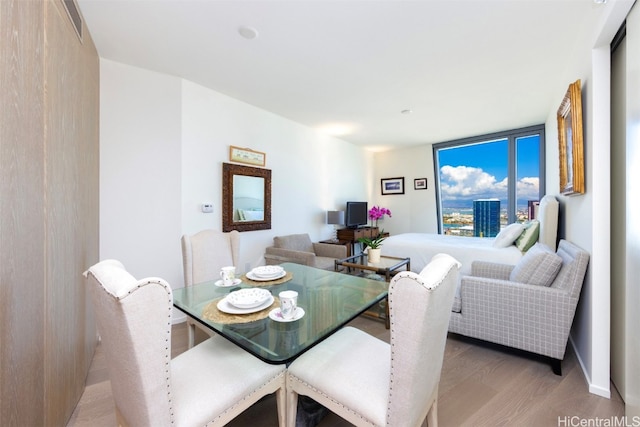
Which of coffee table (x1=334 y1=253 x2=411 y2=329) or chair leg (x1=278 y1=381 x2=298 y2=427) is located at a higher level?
coffee table (x1=334 y1=253 x2=411 y2=329)

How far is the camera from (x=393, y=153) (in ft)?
20.1

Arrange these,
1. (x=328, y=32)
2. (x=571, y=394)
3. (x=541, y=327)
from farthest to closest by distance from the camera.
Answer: (x=328, y=32)
(x=541, y=327)
(x=571, y=394)

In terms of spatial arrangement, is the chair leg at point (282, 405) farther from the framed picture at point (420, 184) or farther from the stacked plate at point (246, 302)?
the framed picture at point (420, 184)

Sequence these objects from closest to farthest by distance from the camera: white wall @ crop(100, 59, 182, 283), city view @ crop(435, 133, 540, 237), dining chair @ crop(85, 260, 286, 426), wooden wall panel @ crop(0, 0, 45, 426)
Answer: dining chair @ crop(85, 260, 286, 426), wooden wall panel @ crop(0, 0, 45, 426), white wall @ crop(100, 59, 182, 283), city view @ crop(435, 133, 540, 237)

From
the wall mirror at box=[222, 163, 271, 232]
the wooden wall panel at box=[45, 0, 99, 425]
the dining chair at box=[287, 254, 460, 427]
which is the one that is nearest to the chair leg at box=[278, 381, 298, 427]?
the dining chair at box=[287, 254, 460, 427]

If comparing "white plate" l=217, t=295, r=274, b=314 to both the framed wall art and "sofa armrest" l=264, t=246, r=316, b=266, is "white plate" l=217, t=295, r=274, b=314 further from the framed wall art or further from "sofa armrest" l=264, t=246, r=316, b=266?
the framed wall art

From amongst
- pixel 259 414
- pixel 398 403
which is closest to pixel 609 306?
pixel 398 403

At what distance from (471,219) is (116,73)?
5.88m

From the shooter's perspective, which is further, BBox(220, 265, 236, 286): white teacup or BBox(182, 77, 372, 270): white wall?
BBox(182, 77, 372, 270): white wall

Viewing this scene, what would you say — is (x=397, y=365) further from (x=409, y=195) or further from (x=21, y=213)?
(x=409, y=195)

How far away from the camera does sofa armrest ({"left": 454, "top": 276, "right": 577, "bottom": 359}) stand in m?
1.81

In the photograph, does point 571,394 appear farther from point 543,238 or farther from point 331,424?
point 543,238

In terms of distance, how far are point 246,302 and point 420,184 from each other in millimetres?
5210

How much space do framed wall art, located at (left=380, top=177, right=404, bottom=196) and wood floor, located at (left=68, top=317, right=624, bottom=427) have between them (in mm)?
4310
